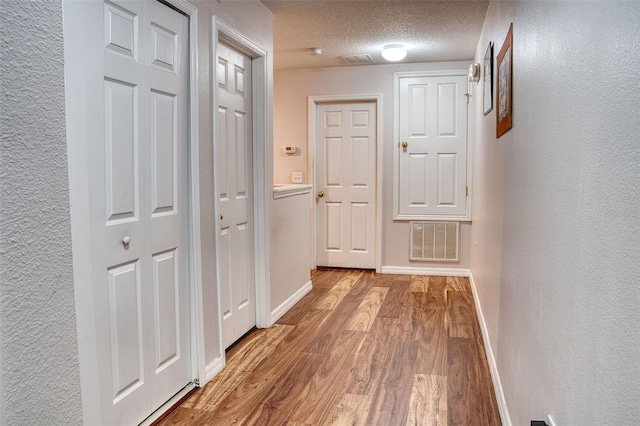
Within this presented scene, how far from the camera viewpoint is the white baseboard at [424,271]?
541 cm

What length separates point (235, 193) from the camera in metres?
3.23

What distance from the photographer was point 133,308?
A: 2.14m

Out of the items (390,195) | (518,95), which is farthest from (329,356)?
(390,195)

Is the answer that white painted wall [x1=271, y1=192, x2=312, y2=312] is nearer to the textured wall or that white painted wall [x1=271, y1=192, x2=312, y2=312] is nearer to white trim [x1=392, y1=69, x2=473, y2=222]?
white trim [x1=392, y1=69, x2=473, y2=222]

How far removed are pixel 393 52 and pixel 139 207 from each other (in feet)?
10.6

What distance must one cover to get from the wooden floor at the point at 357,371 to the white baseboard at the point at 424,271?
1.03 meters

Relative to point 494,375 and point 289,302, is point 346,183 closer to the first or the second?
point 289,302

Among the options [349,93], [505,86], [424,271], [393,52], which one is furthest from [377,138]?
[505,86]

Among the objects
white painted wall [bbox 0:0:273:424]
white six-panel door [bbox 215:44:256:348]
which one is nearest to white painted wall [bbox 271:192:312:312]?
white six-panel door [bbox 215:44:256:348]

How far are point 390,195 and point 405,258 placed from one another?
0.72 m

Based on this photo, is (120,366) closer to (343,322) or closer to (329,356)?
(329,356)

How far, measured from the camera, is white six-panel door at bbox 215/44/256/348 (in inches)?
120

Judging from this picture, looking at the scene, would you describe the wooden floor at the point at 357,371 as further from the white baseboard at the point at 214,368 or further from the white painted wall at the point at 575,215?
the white painted wall at the point at 575,215

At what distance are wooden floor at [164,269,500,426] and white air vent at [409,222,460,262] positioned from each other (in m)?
1.09
